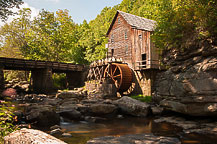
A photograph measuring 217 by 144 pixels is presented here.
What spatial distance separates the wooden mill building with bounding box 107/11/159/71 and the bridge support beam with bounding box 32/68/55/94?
8405 mm

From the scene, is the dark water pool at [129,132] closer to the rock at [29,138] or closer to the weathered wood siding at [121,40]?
the rock at [29,138]

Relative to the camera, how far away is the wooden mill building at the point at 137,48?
580 inches

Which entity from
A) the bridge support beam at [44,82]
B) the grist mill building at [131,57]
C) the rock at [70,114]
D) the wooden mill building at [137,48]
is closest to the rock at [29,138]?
the rock at [70,114]

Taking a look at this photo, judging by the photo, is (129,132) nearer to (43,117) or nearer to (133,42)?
(43,117)

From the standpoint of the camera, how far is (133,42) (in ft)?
56.9

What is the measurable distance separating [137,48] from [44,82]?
1264cm

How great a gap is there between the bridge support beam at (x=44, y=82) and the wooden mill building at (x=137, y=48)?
841cm

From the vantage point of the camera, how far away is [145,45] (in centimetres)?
1551

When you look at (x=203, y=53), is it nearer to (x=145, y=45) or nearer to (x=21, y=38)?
(x=145, y=45)

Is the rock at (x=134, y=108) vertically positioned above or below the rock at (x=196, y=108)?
below

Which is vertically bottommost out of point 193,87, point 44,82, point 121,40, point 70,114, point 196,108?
point 70,114

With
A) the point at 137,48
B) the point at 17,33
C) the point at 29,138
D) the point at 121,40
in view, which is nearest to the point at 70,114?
the point at 29,138

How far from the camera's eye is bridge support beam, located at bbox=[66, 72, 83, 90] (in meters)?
25.8

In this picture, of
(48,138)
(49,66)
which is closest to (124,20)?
(49,66)
